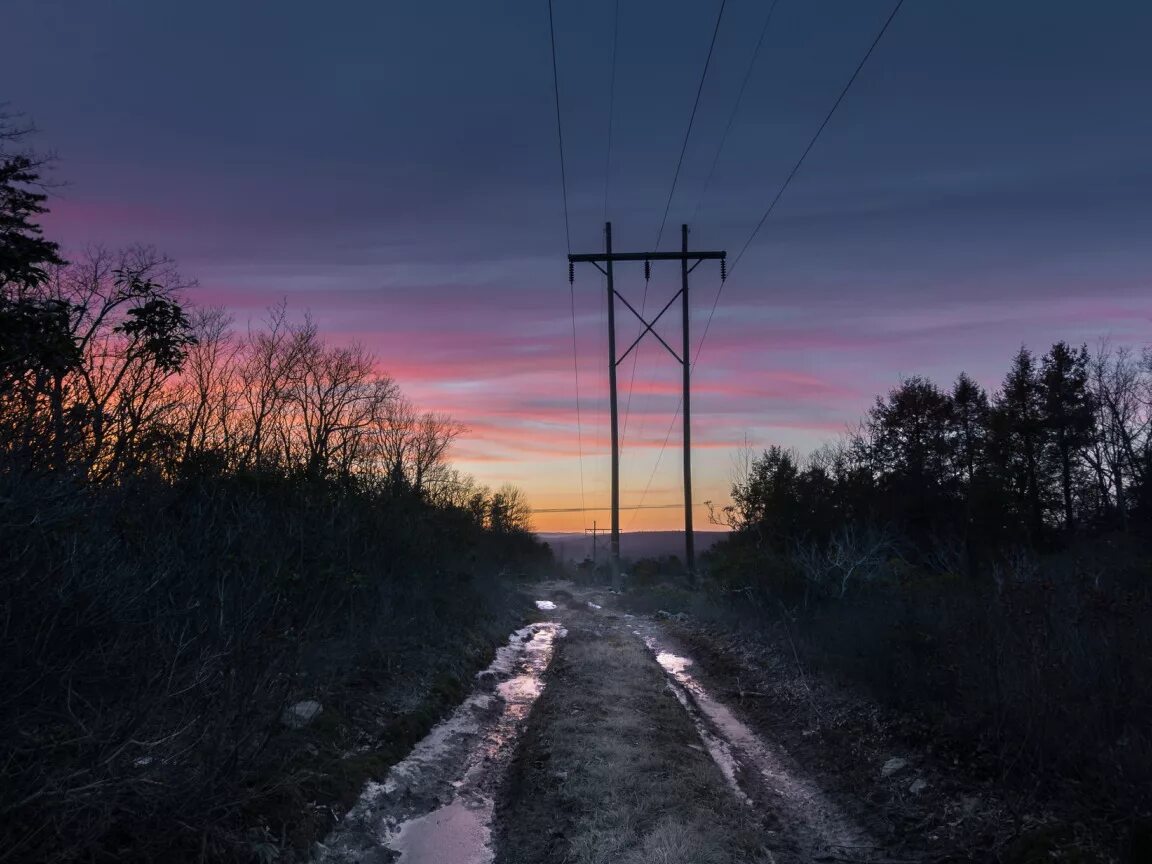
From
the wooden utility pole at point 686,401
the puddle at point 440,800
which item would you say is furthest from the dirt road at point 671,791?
the wooden utility pole at point 686,401

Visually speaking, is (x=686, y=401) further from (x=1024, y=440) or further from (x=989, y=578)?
(x=1024, y=440)

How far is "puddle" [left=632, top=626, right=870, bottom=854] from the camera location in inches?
296

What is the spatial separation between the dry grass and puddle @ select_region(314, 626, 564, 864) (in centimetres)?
31

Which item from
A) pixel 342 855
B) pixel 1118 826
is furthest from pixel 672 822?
pixel 1118 826

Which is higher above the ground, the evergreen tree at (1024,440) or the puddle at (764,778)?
the evergreen tree at (1024,440)

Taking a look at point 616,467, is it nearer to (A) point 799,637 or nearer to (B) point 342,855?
(A) point 799,637

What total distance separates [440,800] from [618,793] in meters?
1.84

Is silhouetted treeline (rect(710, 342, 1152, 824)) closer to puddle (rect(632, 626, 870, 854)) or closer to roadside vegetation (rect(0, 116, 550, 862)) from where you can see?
puddle (rect(632, 626, 870, 854))

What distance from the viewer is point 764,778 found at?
9164 millimetres

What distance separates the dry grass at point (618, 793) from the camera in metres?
6.94

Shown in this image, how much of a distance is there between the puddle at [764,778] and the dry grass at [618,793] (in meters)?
0.27

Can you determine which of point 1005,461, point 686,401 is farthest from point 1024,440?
point 686,401

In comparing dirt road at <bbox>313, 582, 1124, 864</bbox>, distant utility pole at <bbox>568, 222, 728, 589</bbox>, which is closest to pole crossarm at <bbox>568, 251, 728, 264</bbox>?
distant utility pole at <bbox>568, 222, 728, 589</bbox>

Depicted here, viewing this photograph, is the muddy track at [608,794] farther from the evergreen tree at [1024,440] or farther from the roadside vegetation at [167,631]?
the evergreen tree at [1024,440]
